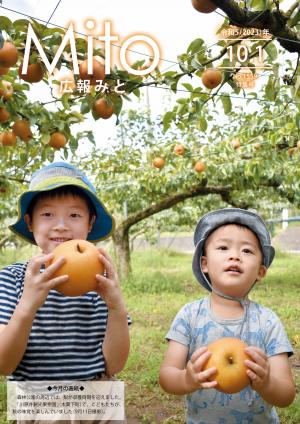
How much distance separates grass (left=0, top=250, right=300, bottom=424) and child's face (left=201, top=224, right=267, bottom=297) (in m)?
1.77

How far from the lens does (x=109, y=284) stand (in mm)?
1148

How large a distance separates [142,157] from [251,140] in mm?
2481

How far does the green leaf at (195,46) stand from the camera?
1.94 m

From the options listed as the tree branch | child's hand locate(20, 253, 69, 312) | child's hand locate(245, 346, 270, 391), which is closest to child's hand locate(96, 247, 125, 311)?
child's hand locate(20, 253, 69, 312)

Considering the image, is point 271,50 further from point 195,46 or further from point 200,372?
point 200,372

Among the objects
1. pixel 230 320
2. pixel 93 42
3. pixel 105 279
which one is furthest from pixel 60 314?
pixel 93 42

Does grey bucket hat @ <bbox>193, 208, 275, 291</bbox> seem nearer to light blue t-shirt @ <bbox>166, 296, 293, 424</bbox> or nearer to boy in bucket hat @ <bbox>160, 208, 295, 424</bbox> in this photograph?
boy in bucket hat @ <bbox>160, 208, 295, 424</bbox>

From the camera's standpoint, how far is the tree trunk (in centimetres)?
929

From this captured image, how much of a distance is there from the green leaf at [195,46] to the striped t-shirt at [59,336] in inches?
44.7

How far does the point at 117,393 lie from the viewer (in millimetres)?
1177

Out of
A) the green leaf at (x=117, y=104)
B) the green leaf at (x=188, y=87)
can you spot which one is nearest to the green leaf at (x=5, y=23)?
the green leaf at (x=117, y=104)

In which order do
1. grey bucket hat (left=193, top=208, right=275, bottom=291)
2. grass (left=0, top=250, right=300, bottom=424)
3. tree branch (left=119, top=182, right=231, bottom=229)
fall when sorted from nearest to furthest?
grey bucket hat (left=193, top=208, right=275, bottom=291), grass (left=0, top=250, right=300, bottom=424), tree branch (left=119, top=182, right=231, bottom=229)

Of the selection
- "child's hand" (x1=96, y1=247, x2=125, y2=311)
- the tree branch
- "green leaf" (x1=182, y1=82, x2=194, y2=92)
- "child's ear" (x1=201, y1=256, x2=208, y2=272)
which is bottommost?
"child's hand" (x1=96, y1=247, x2=125, y2=311)

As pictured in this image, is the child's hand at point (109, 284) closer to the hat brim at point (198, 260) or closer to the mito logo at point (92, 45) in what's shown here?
the hat brim at point (198, 260)
